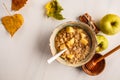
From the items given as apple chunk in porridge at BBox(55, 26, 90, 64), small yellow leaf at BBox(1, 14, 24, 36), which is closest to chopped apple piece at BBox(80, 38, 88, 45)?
apple chunk in porridge at BBox(55, 26, 90, 64)

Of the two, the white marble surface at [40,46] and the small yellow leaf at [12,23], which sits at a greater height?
the small yellow leaf at [12,23]

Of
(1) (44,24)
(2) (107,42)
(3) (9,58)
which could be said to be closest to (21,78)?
(3) (9,58)

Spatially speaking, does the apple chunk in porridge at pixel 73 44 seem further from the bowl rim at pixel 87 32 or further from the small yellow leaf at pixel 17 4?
the small yellow leaf at pixel 17 4

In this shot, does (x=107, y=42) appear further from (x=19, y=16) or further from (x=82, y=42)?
(x=19, y=16)

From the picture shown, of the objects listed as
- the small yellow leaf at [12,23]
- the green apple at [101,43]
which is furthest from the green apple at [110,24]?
the small yellow leaf at [12,23]

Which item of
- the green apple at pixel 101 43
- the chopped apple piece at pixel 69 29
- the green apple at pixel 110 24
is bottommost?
the green apple at pixel 101 43
